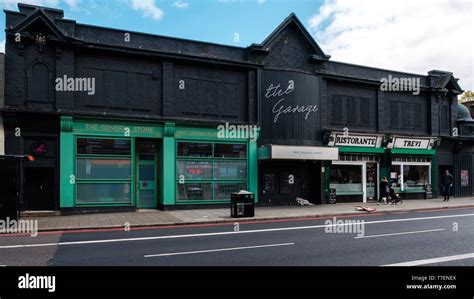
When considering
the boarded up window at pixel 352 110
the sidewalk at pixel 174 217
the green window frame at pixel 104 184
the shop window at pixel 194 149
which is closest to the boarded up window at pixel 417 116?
the boarded up window at pixel 352 110

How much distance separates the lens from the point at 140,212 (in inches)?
706

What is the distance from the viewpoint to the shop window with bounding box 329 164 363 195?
2306cm

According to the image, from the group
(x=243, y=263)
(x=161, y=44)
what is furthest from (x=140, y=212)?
(x=243, y=263)

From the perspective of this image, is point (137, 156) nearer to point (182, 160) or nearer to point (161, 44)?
point (182, 160)

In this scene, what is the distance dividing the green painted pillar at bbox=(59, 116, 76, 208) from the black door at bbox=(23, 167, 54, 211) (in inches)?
28.0

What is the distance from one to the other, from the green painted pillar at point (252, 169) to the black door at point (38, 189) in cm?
957

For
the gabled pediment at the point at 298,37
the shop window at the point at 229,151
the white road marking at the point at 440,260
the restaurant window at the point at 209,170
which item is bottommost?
the white road marking at the point at 440,260

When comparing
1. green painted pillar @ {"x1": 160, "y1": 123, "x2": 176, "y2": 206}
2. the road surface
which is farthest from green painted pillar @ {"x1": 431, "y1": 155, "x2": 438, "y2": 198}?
green painted pillar @ {"x1": 160, "y1": 123, "x2": 176, "y2": 206}

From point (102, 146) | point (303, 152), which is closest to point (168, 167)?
point (102, 146)

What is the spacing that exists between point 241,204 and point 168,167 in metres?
4.55

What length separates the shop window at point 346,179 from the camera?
75.7 feet

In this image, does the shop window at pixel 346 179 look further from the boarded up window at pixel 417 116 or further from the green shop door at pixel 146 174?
the green shop door at pixel 146 174

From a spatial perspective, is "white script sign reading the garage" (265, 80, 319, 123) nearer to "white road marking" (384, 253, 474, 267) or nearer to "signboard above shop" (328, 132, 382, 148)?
"signboard above shop" (328, 132, 382, 148)

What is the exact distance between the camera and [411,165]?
25.8 metres
